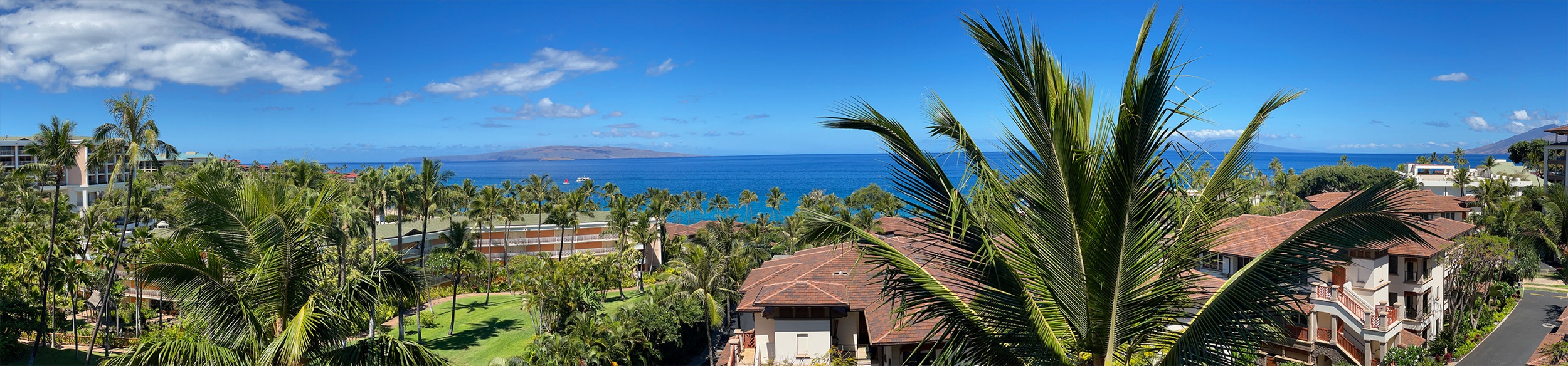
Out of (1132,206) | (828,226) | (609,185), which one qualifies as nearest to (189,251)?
(828,226)

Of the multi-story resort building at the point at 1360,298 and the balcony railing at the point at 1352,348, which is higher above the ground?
the multi-story resort building at the point at 1360,298

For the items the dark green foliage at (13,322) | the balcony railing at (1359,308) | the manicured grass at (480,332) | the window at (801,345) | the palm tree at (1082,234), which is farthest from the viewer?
the manicured grass at (480,332)

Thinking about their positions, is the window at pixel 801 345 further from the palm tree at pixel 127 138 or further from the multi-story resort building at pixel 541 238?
the multi-story resort building at pixel 541 238

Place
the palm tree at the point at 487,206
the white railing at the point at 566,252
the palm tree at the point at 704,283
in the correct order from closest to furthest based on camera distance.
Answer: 1. the palm tree at the point at 704,283
2. the palm tree at the point at 487,206
3. the white railing at the point at 566,252

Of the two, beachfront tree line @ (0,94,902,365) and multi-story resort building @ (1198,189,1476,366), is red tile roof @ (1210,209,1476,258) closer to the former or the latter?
multi-story resort building @ (1198,189,1476,366)

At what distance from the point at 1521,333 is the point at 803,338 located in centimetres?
3242

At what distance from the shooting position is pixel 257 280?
6836 millimetres

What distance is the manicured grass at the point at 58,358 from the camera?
25.9 m

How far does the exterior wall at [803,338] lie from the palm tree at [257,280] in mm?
12695

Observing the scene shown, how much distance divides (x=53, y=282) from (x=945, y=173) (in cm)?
3699

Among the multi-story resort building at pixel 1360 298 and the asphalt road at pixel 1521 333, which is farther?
the asphalt road at pixel 1521 333

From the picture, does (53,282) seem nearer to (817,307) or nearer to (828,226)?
(817,307)

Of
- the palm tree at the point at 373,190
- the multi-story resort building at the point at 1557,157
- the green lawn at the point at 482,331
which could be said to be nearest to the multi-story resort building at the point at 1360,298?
the green lawn at the point at 482,331

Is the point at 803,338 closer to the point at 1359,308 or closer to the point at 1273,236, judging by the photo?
the point at 1273,236
